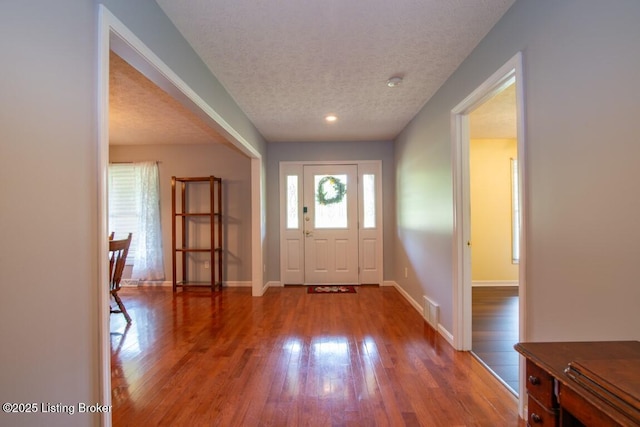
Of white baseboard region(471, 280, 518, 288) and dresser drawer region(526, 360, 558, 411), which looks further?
white baseboard region(471, 280, 518, 288)

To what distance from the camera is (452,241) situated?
2.48 meters

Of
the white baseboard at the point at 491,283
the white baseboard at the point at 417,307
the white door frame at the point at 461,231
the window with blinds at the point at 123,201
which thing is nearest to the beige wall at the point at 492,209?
the white baseboard at the point at 491,283

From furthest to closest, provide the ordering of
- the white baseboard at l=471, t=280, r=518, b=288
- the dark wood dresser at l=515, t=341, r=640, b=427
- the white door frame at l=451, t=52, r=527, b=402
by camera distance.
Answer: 1. the white baseboard at l=471, t=280, r=518, b=288
2. the white door frame at l=451, t=52, r=527, b=402
3. the dark wood dresser at l=515, t=341, r=640, b=427

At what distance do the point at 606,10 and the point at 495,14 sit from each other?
2.51ft

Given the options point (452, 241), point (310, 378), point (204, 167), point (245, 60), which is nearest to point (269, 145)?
point (204, 167)

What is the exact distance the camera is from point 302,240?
4.77 m

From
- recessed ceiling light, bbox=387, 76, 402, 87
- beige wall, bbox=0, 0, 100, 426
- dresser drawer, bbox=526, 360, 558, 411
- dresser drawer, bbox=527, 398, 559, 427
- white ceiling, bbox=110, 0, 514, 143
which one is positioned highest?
white ceiling, bbox=110, 0, 514, 143

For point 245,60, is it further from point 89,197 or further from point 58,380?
point 58,380

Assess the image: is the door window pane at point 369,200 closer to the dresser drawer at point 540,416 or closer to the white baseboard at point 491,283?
the white baseboard at point 491,283

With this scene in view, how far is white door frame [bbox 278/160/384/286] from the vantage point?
4.73 m

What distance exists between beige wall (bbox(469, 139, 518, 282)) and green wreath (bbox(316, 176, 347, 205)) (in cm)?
218

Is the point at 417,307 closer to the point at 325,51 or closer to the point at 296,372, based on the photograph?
the point at 296,372

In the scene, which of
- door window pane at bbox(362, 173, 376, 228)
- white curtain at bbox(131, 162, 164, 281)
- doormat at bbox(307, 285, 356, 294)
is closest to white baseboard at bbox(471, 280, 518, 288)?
door window pane at bbox(362, 173, 376, 228)

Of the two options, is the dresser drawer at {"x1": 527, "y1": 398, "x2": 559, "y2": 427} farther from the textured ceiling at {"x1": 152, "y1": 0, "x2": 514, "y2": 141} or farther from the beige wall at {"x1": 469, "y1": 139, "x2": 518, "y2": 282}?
the beige wall at {"x1": 469, "y1": 139, "x2": 518, "y2": 282}
